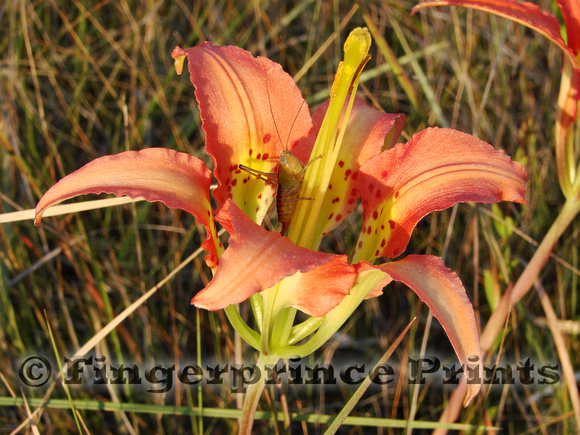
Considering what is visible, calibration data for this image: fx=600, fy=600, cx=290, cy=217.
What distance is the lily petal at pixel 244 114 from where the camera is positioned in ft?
4.44

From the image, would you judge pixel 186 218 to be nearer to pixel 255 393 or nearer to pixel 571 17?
pixel 255 393

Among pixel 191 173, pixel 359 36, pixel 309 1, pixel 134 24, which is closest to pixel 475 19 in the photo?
pixel 309 1

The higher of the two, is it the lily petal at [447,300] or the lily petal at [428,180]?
the lily petal at [428,180]

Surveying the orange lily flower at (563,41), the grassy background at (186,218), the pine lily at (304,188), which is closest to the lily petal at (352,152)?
the pine lily at (304,188)

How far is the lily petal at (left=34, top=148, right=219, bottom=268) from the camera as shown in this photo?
1116 millimetres

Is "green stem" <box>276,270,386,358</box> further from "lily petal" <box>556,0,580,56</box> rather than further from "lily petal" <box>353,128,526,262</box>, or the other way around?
"lily petal" <box>556,0,580,56</box>

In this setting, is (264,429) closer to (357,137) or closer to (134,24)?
(357,137)

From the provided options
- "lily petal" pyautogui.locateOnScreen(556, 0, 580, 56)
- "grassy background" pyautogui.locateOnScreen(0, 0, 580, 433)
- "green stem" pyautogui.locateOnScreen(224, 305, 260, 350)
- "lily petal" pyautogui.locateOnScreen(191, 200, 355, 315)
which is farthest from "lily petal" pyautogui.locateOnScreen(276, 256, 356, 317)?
"lily petal" pyautogui.locateOnScreen(556, 0, 580, 56)

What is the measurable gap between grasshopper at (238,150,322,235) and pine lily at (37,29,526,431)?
2cm

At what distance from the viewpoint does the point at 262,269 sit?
992mm

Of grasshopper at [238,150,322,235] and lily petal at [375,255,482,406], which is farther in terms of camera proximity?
grasshopper at [238,150,322,235]

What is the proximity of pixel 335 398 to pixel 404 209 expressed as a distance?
4.65ft

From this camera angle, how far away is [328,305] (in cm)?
117

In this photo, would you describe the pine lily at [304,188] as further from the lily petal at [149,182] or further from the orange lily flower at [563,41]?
the orange lily flower at [563,41]
